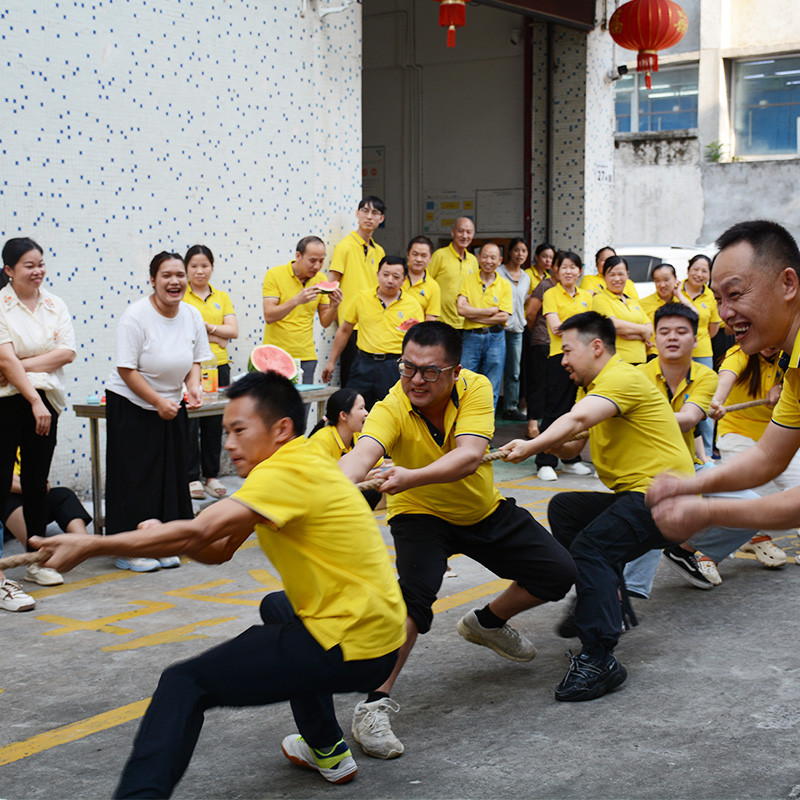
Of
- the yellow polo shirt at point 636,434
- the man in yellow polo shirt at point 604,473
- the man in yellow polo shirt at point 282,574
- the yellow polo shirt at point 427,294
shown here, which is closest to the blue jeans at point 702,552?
the man in yellow polo shirt at point 604,473

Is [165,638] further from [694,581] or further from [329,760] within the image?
[694,581]

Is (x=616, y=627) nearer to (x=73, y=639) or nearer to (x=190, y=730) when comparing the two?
(x=190, y=730)

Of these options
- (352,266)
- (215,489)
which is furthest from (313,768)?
(352,266)

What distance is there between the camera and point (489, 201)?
41.7ft

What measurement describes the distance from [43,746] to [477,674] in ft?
5.79


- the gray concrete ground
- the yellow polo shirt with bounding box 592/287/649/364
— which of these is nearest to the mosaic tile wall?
the yellow polo shirt with bounding box 592/287/649/364

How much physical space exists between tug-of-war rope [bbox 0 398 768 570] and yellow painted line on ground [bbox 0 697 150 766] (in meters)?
0.63

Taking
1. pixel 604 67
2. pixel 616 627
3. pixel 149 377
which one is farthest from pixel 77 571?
pixel 604 67

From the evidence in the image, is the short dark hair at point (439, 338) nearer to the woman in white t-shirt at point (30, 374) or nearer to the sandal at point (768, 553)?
the woman in white t-shirt at point (30, 374)

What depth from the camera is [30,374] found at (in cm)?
561

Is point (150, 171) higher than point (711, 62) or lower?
lower

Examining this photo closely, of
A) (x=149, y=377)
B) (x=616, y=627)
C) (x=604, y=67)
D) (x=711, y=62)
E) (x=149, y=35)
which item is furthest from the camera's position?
(x=711, y=62)

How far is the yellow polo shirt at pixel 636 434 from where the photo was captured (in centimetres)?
457

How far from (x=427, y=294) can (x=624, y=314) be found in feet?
5.74
